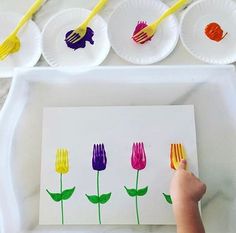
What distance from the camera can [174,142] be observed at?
0.65 m

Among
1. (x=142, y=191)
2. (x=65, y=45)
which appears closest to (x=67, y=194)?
(x=142, y=191)

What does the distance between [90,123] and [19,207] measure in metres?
0.18

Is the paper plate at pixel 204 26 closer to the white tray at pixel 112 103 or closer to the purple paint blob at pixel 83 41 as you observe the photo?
the white tray at pixel 112 103

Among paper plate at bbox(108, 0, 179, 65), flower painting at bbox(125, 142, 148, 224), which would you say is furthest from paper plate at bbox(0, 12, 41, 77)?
flower painting at bbox(125, 142, 148, 224)

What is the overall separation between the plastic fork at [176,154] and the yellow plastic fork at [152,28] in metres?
0.20

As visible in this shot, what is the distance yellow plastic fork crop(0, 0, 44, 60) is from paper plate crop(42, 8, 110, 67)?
37 millimetres

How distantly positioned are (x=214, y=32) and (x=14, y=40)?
0.36m

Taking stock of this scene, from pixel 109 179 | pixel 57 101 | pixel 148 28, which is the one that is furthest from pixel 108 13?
pixel 109 179

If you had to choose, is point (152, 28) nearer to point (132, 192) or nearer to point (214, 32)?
point (214, 32)

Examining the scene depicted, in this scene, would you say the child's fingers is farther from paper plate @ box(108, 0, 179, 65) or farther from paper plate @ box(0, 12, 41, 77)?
paper plate @ box(0, 12, 41, 77)

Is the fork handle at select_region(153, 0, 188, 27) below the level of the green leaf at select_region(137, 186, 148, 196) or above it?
above

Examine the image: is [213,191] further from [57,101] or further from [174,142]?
[57,101]

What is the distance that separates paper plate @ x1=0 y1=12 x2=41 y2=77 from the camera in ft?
2.28

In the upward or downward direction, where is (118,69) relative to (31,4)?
downward
